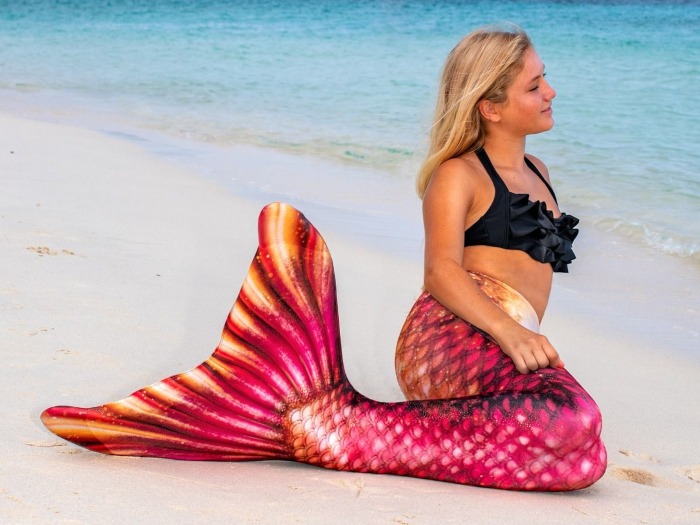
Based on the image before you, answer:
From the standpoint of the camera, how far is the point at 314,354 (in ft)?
8.00

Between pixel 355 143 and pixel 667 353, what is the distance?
5.16 metres

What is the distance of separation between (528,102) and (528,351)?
0.81 meters

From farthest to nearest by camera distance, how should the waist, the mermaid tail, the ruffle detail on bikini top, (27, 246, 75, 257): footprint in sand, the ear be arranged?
(27, 246, 75, 257): footprint in sand < the ear < the ruffle detail on bikini top < the waist < the mermaid tail

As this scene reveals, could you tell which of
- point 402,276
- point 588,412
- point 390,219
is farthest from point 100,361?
point 390,219

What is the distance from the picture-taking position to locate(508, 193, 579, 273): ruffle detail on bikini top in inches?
109

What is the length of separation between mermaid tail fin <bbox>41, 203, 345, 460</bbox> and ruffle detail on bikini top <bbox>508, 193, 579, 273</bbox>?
1.96 ft

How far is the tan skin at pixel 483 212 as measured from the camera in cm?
249

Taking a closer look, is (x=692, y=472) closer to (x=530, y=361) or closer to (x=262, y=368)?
(x=530, y=361)

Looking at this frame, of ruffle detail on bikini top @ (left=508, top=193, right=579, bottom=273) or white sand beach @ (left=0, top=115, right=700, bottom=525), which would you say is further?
ruffle detail on bikini top @ (left=508, top=193, right=579, bottom=273)

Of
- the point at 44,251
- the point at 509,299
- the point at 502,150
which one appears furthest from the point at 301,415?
the point at 44,251

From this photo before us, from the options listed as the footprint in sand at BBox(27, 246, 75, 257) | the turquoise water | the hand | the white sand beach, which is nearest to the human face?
the turquoise water

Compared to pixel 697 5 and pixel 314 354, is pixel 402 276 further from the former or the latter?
pixel 697 5

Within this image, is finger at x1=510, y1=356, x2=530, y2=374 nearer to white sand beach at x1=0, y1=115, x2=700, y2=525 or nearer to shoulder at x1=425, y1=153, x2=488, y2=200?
white sand beach at x1=0, y1=115, x2=700, y2=525

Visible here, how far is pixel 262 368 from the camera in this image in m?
2.43
